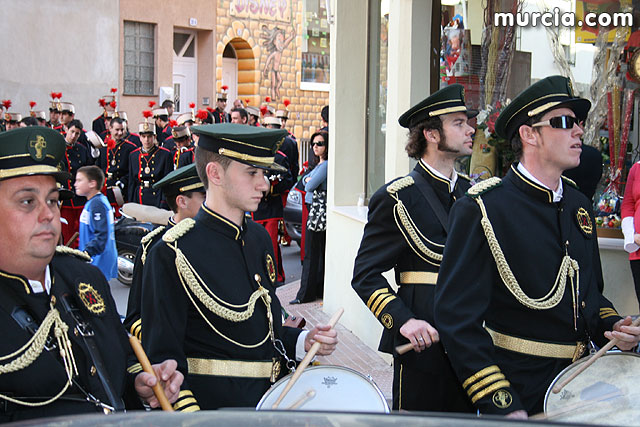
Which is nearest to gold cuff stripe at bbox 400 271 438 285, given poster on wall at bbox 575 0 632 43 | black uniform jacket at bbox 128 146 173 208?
poster on wall at bbox 575 0 632 43

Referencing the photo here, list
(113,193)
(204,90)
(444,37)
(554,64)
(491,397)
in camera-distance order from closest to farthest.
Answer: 1. (491,397)
2. (554,64)
3. (444,37)
4. (113,193)
5. (204,90)

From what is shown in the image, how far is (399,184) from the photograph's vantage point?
15.0ft

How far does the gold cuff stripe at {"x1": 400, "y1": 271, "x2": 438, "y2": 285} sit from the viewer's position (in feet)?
14.4

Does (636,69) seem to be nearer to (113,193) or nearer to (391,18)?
(391,18)

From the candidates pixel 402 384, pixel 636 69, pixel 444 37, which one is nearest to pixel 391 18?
pixel 444 37

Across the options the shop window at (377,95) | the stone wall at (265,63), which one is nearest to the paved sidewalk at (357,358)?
the shop window at (377,95)

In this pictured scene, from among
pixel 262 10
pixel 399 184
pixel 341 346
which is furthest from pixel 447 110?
pixel 262 10

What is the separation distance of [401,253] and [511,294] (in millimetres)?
1138

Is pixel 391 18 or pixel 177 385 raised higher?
pixel 391 18

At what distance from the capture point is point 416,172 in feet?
15.4

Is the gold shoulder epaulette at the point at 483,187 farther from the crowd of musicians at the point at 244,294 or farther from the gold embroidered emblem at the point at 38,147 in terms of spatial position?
the gold embroidered emblem at the point at 38,147

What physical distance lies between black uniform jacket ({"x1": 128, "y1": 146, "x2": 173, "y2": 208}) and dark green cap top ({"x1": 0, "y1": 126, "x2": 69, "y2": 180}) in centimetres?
1108

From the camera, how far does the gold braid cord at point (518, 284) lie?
336cm

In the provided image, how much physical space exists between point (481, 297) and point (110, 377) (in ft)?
4.59
